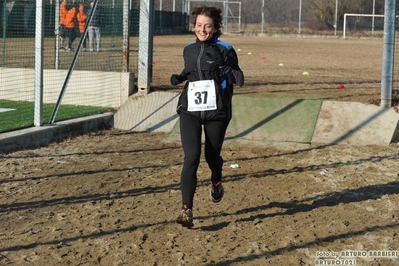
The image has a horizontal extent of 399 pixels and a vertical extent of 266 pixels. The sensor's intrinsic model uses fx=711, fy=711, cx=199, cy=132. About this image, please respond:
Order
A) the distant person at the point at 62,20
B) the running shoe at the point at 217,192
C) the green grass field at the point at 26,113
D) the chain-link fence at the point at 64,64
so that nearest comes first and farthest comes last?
the running shoe at the point at 217,192 < the green grass field at the point at 26,113 < the chain-link fence at the point at 64,64 < the distant person at the point at 62,20

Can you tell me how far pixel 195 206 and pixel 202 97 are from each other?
4.16ft

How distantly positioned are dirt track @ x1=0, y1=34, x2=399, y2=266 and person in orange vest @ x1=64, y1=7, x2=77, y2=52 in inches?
151

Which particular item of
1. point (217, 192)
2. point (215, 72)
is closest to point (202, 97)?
point (215, 72)

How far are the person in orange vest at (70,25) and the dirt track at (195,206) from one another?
3.82 metres

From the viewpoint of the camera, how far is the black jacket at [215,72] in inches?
238

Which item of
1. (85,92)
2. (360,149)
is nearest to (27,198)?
(360,149)

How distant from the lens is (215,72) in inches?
239

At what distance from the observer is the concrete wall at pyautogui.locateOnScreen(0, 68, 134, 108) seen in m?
12.3

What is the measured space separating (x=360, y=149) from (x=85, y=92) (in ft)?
17.0

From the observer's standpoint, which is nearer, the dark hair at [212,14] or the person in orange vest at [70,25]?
the dark hair at [212,14]

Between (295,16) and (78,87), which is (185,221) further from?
(295,16)

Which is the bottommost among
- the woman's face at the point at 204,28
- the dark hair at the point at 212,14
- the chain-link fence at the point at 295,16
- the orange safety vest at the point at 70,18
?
the woman's face at the point at 204,28

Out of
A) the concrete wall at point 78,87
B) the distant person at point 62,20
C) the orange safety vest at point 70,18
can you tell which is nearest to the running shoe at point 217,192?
the concrete wall at point 78,87

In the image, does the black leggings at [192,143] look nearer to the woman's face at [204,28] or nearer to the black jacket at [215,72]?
the black jacket at [215,72]
